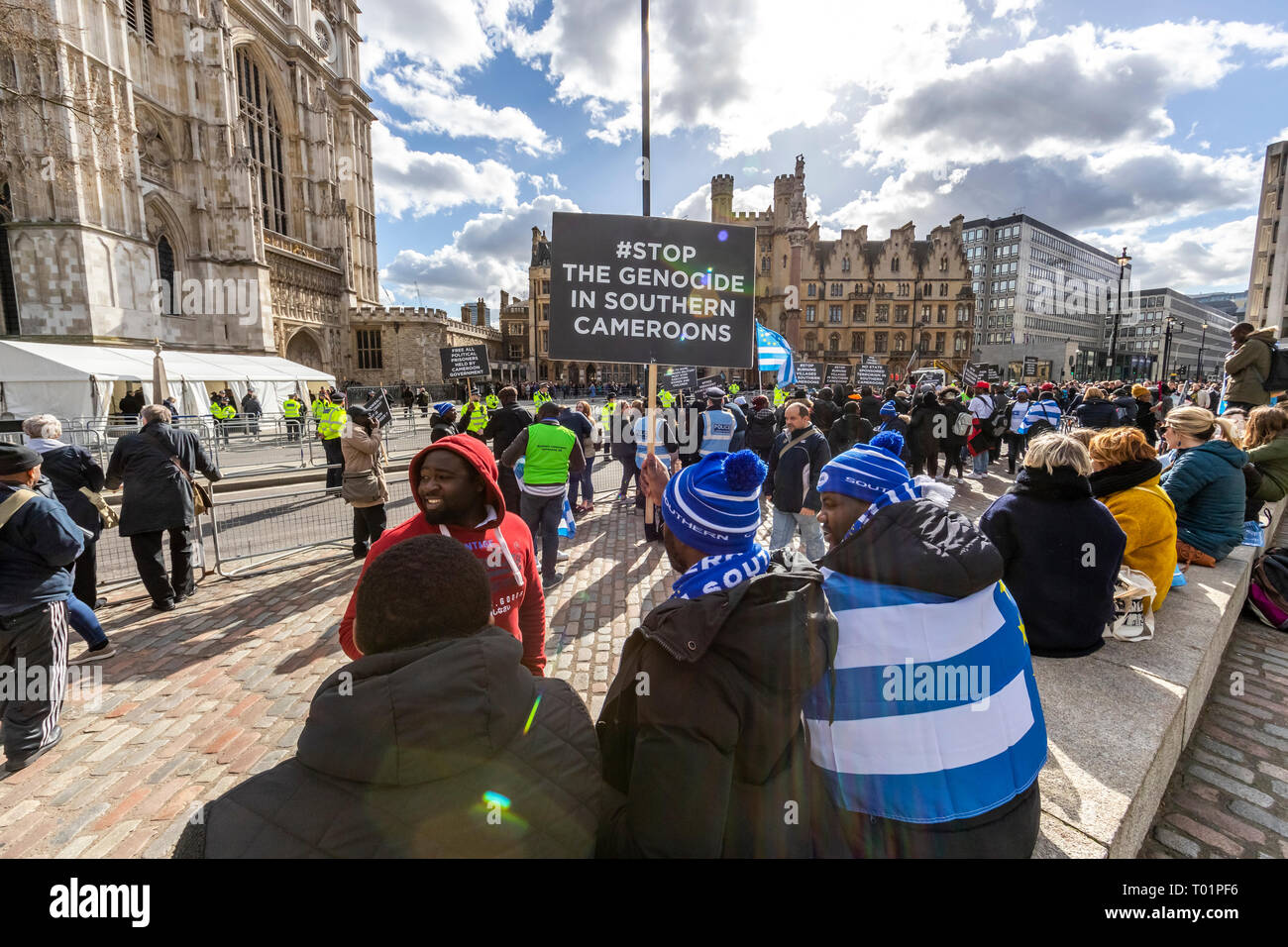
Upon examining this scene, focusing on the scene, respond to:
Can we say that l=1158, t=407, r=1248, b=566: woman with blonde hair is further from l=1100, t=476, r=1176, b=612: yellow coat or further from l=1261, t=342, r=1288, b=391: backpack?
l=1261, t=342, r=1288, b=391: backpack

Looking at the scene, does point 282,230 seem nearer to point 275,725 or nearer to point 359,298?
point 359,298

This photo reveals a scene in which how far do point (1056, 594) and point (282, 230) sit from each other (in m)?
48.2

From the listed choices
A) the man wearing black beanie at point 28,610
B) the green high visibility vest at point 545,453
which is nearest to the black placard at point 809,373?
the green high visibility vest at point 545,453

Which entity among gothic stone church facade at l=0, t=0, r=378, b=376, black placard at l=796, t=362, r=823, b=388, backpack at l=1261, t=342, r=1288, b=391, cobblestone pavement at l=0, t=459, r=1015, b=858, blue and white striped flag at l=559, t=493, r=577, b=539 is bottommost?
cobblestone pavement at l=0, t=459, r=1015, b=858

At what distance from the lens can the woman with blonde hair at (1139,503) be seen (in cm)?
362

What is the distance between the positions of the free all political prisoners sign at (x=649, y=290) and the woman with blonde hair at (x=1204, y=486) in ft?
11.6

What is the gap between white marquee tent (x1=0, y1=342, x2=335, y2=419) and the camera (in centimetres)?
1727

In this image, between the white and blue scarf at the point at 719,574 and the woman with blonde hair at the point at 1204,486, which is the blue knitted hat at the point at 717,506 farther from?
the woman with blonde hair at the point at 1204,486

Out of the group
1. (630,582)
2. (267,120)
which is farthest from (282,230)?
(630,582)

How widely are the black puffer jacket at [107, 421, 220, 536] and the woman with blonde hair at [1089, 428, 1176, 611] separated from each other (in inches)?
290

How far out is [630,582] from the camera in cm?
637

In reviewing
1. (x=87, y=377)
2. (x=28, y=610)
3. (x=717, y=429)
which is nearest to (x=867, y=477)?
(x=28, y=610)

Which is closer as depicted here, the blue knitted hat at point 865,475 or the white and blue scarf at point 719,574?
the white and blue scarf at point 719,574

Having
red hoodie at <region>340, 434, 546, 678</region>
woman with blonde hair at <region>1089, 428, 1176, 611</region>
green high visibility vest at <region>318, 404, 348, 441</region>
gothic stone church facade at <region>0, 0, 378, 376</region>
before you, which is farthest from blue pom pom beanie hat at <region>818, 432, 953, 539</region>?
gothic stone church facade at <region>0, 0, 378, 376</region>
